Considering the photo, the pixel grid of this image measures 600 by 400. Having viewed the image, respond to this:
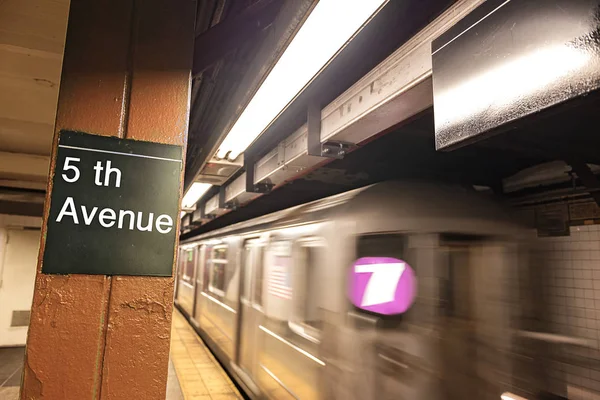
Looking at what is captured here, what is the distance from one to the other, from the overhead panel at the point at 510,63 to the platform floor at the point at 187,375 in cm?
453

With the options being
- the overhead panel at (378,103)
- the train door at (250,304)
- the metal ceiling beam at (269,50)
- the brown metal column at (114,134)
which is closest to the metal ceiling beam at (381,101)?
the overhead panel at (378,103)

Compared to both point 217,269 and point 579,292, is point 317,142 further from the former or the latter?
point 217,269

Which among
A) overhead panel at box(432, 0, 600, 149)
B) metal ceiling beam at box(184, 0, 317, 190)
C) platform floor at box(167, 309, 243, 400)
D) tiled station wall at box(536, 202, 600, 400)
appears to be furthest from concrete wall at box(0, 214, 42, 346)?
tiled station wall at box(536, 202, 600, 400)

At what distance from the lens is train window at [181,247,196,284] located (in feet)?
32.5

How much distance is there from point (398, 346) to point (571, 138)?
7.43ft

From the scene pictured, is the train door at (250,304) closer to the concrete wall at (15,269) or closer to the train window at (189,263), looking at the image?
the concrete wall at (15,269)

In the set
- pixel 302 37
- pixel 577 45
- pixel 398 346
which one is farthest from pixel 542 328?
pixel 302 37

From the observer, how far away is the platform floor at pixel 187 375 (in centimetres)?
477

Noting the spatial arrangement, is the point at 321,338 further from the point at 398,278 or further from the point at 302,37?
the point at 302,37

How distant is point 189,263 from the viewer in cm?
1061

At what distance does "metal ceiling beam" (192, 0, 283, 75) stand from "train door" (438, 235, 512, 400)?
1875mm

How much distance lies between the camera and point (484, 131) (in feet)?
4.65

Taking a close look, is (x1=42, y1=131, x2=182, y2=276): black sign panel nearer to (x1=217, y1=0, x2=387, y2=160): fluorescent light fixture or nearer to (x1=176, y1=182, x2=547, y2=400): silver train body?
(x1=217, y1=0, x2=387, y2=160): fluorescent light fixture

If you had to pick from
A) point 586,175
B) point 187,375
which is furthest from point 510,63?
point 187,375
